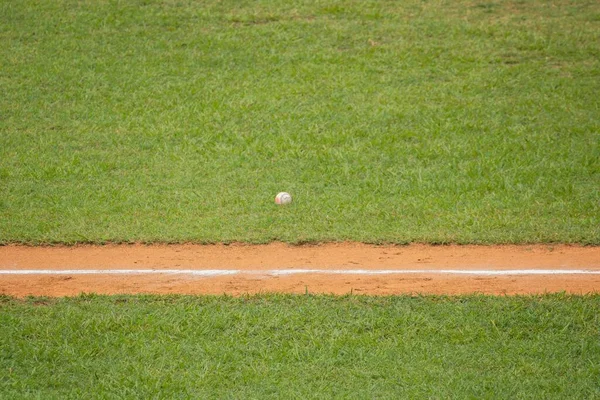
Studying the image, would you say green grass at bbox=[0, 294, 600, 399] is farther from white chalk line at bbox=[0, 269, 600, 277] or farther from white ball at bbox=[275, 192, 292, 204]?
white ball at bbox=[275, 192, 292, 204]

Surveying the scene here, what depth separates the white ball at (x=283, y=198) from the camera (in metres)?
10.2

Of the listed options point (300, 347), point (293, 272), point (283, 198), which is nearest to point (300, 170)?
point (283, 198)

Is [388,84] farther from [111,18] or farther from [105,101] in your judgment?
[111,18]

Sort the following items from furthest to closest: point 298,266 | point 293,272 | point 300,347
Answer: point 298,266 < point 293,272 < point 300,347

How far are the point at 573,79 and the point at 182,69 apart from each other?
21.6ft

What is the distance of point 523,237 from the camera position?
9.15 metres

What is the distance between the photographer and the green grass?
6246mm

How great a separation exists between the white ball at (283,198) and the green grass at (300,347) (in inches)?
101

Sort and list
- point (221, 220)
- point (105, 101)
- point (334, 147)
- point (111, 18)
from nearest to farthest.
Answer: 1. point (221, 220)
2. point (334, 147)
3. point (105, 101)
4. point (111, 18)

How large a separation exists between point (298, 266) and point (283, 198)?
68.1 inches

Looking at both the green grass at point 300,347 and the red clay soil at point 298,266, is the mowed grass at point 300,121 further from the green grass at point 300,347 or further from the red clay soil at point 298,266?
the green grass at point 300,347

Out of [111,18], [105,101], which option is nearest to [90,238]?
[105,101]

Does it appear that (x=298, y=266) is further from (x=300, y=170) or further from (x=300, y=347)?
(x=300, y=170)

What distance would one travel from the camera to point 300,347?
680cm
